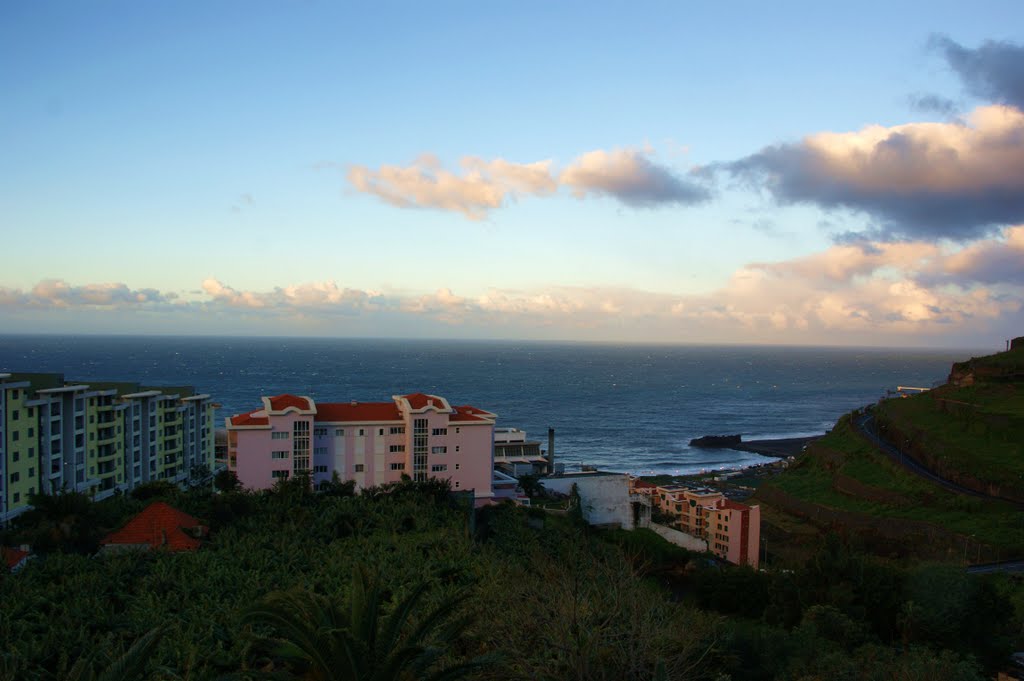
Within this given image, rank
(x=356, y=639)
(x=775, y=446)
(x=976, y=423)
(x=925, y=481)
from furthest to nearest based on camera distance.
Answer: (x=775, y=446) < (x=976, y=423) < (x=925, y=481) < (x=356, y=639)

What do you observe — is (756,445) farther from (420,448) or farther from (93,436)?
(93,436)

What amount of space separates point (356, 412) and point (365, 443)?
1.53 meters

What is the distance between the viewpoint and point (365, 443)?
114 feet

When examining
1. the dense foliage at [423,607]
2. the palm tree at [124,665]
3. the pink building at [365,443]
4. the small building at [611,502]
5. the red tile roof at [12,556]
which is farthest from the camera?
the small building at [611,502]

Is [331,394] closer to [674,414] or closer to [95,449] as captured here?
[674,414]

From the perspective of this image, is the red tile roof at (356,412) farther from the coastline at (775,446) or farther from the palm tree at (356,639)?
the coastline at (775,446)

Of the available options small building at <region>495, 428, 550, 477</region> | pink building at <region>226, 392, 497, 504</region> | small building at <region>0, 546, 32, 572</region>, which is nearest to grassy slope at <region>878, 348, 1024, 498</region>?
small building at <region>495, 428, 550, 477</region>

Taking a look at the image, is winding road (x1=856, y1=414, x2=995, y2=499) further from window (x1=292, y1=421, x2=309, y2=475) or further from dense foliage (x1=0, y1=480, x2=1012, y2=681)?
window (x1=292, y1=421, x2=309, y2=475)

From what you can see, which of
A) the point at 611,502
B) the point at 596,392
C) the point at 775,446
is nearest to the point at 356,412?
the point at 611,502

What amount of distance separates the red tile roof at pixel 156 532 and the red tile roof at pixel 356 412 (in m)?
14.4

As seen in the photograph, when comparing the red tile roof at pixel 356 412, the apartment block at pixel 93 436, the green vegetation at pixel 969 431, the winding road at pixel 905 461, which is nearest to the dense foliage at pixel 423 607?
the red tile roof at pixel 356 412

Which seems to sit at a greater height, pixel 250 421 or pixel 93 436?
pixel 250 421

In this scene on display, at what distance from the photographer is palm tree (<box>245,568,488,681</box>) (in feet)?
24.6

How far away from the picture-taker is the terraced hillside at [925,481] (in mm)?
34250
